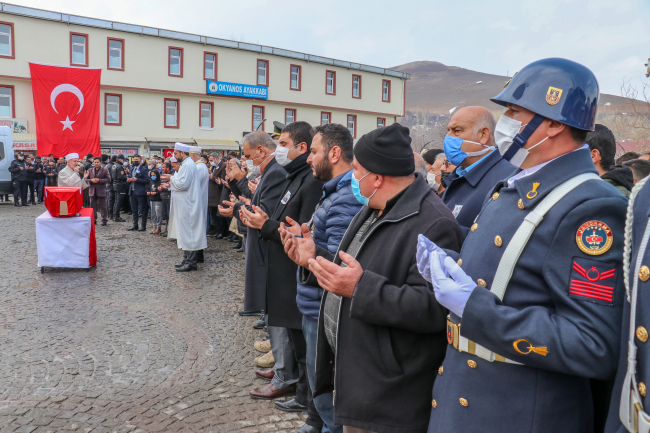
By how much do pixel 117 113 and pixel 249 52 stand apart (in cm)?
996

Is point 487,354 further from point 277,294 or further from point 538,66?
point 277,294

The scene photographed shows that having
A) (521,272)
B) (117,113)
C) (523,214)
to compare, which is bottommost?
(521,272)

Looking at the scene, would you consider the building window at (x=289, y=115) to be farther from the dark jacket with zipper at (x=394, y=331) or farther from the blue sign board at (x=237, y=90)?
the dark jacket with zipper at (x=394, y=331)

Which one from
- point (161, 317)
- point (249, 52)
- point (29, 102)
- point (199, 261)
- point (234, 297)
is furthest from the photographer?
point (249, 52)

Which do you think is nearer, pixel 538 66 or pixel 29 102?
pixel 538 66

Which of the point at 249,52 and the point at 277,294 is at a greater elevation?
the point at 249,52

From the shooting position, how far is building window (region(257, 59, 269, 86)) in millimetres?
33344

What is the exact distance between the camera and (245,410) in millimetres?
3777

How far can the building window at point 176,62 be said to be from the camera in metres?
29.9

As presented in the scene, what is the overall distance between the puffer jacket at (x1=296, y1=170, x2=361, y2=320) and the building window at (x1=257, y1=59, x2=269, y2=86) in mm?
31819

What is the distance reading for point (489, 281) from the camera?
1.56 metres

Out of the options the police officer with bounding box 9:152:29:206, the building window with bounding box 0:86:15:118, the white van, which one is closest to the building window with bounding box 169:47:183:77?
the building window with bounding box 0:86:15:118

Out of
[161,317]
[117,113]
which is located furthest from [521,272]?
[117,113]

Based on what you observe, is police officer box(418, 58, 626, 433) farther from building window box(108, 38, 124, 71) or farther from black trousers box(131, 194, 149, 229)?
building window box(108, 38, 124, 71)
